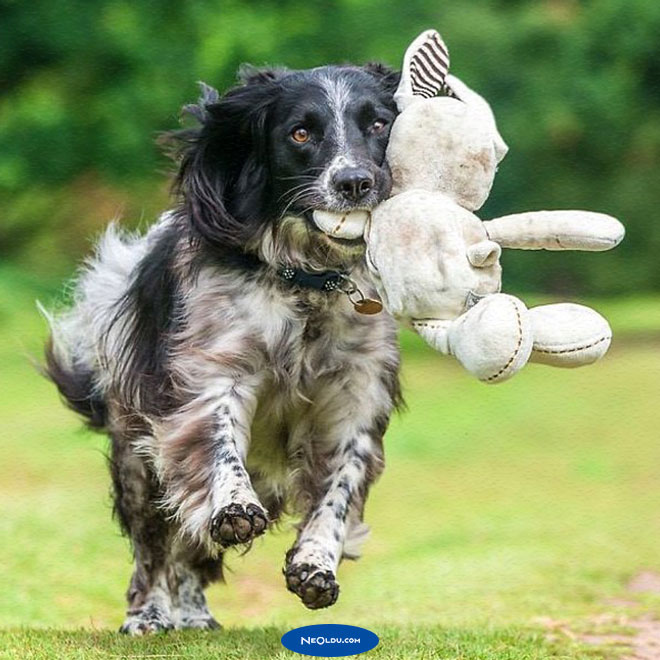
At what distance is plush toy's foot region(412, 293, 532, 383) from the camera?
142 inches

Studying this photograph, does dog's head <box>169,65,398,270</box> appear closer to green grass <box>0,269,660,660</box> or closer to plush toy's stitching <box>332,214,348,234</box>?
plush toy's stitching <box>332,214,348,234</box>

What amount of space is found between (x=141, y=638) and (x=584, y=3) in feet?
34.8

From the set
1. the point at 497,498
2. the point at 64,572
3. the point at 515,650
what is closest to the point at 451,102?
the point at 515,650

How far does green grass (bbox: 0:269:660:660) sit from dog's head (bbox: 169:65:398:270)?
1.07 meters

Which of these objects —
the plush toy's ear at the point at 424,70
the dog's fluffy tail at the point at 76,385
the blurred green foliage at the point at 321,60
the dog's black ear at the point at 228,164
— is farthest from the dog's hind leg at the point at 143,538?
the blurred green foliage at the point at 321,60

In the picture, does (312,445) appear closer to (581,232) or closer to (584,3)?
(581,232)

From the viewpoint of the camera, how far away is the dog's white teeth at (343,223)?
4.15 meters

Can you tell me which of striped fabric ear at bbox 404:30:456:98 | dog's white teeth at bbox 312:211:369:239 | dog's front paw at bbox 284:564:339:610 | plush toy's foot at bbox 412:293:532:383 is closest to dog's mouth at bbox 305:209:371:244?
dog's white teeth at bbox 312:211:369:239

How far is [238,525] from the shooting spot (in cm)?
408

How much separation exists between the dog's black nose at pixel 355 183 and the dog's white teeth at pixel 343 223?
57 mm

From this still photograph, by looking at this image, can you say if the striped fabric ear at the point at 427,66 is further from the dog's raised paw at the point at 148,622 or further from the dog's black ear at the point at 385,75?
the dog's raised paw at the point at 148,622

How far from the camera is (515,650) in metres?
4.85

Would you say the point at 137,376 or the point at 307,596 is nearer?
the point at 307,596

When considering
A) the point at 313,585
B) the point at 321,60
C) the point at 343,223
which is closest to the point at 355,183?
the point at 343,223
